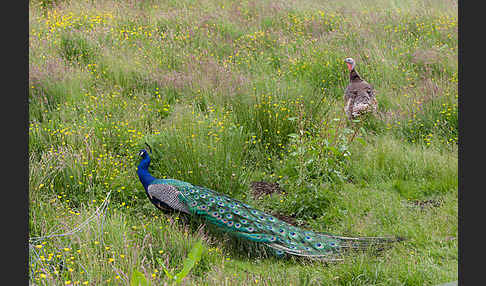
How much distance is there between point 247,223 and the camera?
542 centimetres

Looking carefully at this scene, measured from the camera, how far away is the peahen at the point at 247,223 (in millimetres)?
5281

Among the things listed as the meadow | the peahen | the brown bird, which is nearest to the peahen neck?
the peahen

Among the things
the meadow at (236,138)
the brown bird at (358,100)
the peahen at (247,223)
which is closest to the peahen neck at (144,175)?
the peahen at (247,223)

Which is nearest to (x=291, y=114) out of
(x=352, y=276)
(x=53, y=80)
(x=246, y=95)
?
(x=246, y=95)

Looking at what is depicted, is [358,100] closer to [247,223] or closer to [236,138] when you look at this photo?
[236,138]

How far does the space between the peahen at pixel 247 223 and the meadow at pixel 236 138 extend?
6.0 inches

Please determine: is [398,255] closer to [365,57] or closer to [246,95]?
[246,95]

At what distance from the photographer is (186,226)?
17.9ft

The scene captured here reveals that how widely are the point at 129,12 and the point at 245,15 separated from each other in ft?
9.14

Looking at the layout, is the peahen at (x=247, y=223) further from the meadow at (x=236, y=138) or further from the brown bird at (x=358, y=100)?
the brown bird at (x=358, y=100)

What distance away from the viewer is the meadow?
498cm

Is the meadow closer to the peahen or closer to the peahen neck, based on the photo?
the peahen

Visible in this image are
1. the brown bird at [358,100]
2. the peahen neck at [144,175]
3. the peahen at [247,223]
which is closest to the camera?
the peahen at [247,223]

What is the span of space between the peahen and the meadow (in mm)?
152
